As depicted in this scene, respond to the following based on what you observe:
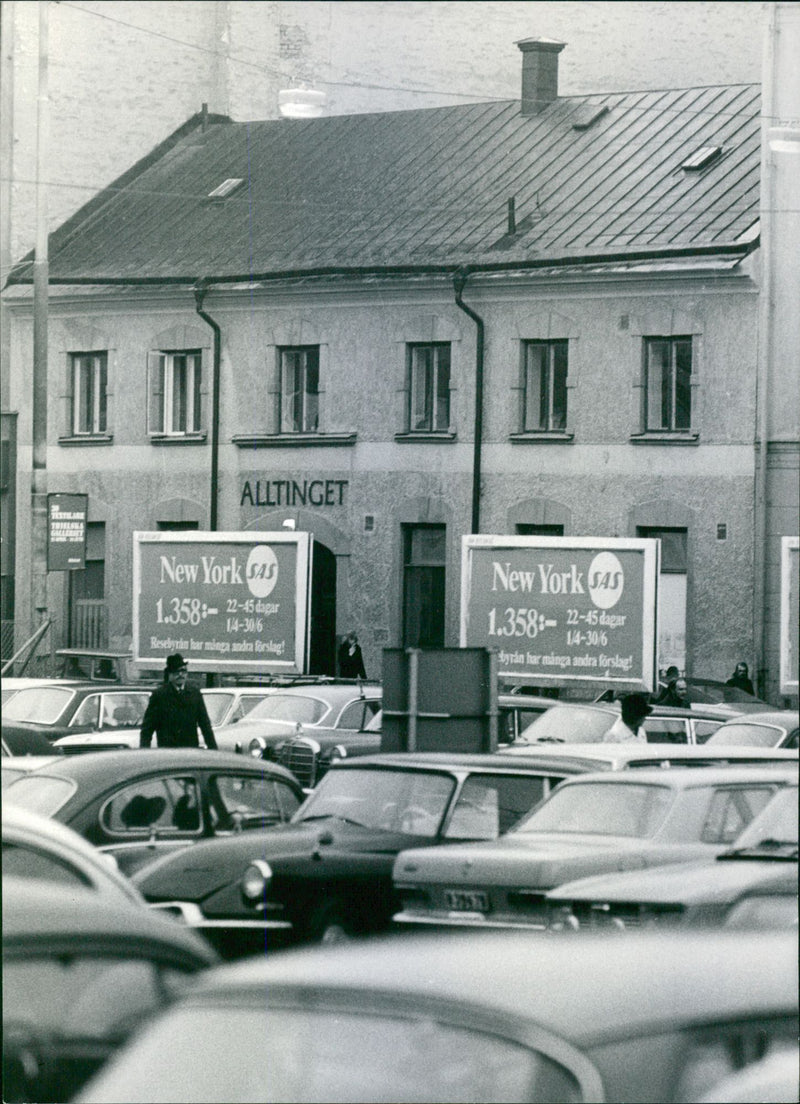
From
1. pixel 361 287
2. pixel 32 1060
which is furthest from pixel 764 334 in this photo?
pixel 32 1060

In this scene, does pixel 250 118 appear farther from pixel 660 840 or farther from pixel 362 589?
pixel 660 840

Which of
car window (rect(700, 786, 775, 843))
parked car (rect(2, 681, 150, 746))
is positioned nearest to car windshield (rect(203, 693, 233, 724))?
parked car (rect(2, 681, 150, 746))

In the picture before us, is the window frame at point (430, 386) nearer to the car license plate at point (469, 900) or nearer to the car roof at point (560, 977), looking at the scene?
the car license plate at point (469, 900)

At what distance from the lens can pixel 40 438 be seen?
17.5 ft

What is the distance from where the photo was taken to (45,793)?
536 cm

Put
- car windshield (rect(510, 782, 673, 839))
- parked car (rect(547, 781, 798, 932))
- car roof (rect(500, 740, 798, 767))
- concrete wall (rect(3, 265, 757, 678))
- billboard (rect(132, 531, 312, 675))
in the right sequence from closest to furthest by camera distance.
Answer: parked car (rect(547, 781, 798, 932)) < car windshield (rect(510, 782, 673, 839)) < car roof (rect(500, 740, 798, 767)) < billboard (rect(132, 531, 312, 675)) < concrete wall (rect(3, 265, 757, 678))

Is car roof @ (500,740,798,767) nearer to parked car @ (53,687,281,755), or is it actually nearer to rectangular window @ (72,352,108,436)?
rectangular window @ (72,352,108,436)

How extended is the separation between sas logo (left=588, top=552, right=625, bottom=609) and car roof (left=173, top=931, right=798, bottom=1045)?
1090 centimetres

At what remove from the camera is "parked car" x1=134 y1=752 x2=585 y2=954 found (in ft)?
16.2

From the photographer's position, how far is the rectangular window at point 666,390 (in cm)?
1891

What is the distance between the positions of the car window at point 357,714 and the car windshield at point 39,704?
1.68m

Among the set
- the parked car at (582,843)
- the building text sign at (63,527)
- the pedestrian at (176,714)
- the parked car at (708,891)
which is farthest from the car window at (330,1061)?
the pedestrian at (176,714)

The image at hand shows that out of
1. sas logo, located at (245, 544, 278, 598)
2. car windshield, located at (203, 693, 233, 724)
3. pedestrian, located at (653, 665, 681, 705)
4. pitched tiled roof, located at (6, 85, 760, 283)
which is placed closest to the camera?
car windshield, located at (203, 693, 233, 724)

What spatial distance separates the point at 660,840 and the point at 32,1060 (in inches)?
119
